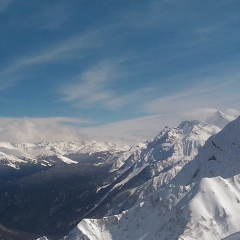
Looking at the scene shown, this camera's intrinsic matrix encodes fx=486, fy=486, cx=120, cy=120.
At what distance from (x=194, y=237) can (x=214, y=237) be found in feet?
29.5

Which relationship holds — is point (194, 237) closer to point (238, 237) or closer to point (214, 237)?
point (214, 237)

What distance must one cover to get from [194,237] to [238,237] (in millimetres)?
70228

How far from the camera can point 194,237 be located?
7761 inches

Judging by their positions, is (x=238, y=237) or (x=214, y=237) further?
(x=214, y=237)

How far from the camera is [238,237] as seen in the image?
129 meters

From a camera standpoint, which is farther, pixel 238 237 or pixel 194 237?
pixel 194 237

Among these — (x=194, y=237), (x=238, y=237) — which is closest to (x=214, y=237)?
(x=194, y=237)

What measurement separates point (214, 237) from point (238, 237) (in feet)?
240
